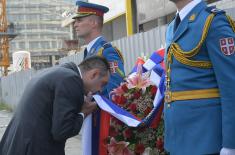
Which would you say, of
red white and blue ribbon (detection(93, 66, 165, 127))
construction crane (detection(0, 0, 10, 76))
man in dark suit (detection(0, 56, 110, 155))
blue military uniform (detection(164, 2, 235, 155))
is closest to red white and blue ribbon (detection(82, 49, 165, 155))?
red white and blue ribbon (detection(93, 66, 165, 127))

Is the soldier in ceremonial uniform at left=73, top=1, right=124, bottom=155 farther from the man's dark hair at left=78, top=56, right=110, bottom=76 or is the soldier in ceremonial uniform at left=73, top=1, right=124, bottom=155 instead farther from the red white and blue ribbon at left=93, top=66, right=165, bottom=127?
the man's dark hair at left=78, top=56, right=110, bottom=76

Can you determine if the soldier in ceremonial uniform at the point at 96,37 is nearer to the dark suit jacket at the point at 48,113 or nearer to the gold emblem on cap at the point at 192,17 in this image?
the dark suit jacket at the point at 48,113

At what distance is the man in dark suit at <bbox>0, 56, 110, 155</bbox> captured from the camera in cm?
308

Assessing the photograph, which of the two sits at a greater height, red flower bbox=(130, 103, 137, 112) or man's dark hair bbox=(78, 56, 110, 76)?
man's dark hair bbox=(78, 56, 110, 76)

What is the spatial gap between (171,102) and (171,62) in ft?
0.70

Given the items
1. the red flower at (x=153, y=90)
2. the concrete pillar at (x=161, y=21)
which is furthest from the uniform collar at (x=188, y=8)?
the concrete pillar at (x=161, y=21)

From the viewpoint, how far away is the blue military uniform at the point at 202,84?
2428mm

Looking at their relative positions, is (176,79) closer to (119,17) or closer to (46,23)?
(119,17)

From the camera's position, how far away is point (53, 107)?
10.2 ft

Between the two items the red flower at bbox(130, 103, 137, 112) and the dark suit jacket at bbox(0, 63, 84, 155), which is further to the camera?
the red flower at bbox(130, 103, 137, 112)

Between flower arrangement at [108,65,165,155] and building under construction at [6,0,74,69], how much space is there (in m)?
97.9

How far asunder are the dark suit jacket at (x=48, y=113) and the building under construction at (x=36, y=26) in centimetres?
9814

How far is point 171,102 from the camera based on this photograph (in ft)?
8.78

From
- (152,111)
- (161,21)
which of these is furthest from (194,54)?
(161,21)
